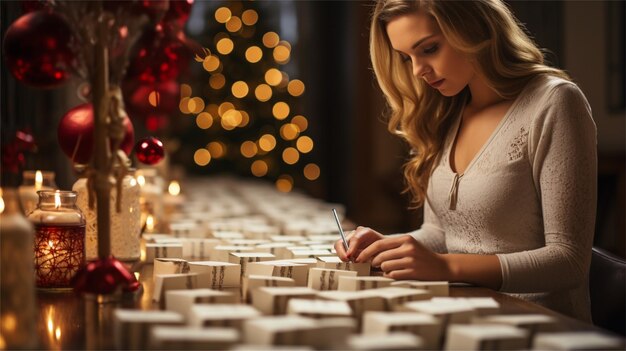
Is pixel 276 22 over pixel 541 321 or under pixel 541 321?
over

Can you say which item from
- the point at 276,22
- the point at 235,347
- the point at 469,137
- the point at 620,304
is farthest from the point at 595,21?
the point at 276,22

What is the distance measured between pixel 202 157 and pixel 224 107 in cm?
65

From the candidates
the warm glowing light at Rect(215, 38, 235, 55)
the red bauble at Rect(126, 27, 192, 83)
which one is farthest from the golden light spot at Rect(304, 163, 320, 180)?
the red bauble at Rect(126, 27, 192, 83)

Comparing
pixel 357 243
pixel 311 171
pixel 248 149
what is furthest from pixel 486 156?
pixel 311 171

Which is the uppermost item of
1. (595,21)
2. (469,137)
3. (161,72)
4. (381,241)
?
(595,21)

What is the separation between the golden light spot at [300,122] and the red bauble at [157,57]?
26.3 ft

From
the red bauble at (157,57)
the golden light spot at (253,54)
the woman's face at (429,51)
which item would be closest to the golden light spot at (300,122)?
the golden light spot at (253,54)

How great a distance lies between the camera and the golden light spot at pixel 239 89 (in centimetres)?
938

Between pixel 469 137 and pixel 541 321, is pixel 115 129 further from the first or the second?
pixel 469 137

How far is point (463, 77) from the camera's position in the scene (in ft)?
6.52

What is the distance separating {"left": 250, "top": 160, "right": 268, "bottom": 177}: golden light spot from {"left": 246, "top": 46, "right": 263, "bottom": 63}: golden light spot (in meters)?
1.18

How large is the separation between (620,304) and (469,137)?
1.98 ft

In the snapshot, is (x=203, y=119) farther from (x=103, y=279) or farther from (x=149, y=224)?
(x=103, y=279)

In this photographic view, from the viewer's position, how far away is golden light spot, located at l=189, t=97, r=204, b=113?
9383mm
